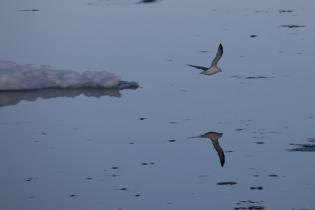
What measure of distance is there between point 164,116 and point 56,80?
5.21ft

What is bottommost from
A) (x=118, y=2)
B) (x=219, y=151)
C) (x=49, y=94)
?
(x=118, y=2)

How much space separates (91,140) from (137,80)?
77.5 inches

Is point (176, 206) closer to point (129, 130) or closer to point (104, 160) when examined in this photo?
point (104, 160)

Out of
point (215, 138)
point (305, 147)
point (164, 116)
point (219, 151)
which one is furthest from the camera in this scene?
point (164, 116)

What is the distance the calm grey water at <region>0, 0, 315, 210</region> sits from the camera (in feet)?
23.7

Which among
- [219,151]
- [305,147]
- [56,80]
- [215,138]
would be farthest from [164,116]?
[56,80]

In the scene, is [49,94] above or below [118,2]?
above

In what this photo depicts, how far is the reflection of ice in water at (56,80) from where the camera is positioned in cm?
1020

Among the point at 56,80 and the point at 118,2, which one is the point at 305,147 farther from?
the point at 118,2

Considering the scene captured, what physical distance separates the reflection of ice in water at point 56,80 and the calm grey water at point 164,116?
16 centimetres

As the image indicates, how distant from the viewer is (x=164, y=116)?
9078 millimetres

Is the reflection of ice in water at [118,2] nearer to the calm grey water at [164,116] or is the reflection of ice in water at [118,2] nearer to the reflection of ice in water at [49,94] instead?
the calm grey water at [164,116]

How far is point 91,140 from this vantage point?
8.52 meters

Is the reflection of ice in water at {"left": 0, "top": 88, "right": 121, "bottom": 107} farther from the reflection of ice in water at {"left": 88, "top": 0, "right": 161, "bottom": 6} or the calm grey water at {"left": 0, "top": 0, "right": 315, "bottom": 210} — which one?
the reflection of ice in water at {"left": 88, "top": 0, "right": 161, "bottom": 6}
